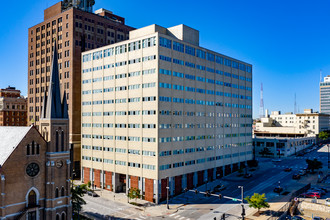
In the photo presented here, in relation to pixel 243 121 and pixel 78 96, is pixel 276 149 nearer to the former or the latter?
pixel 243 121

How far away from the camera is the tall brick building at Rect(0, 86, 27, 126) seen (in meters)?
151

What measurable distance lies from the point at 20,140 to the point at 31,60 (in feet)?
259

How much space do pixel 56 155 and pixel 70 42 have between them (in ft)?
187

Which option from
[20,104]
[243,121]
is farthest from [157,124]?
[20,104]

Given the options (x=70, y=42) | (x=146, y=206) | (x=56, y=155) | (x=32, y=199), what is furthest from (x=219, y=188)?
(x=70, y=42)

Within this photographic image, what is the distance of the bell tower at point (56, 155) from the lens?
51812mm

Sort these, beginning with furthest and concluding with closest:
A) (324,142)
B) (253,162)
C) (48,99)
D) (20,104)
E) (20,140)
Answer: (324,142) < (20,104) < (253,162) < (48,99) < (20,140)

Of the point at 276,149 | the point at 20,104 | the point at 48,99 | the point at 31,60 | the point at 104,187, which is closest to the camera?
the point at 48,99

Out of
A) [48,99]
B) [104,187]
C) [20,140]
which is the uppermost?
[48,99]

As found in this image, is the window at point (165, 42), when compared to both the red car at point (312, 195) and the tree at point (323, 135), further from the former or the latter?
the tree at point (323, 135)

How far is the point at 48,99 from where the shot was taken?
2173 inches

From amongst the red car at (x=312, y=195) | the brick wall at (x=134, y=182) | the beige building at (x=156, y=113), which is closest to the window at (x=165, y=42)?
the beige building at (x=156, y=113)

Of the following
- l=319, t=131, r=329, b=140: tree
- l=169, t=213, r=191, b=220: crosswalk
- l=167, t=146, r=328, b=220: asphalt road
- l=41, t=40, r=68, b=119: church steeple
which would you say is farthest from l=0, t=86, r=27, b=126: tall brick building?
l=319, t=131, r=329, b=140: tree

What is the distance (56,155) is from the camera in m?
52.9
